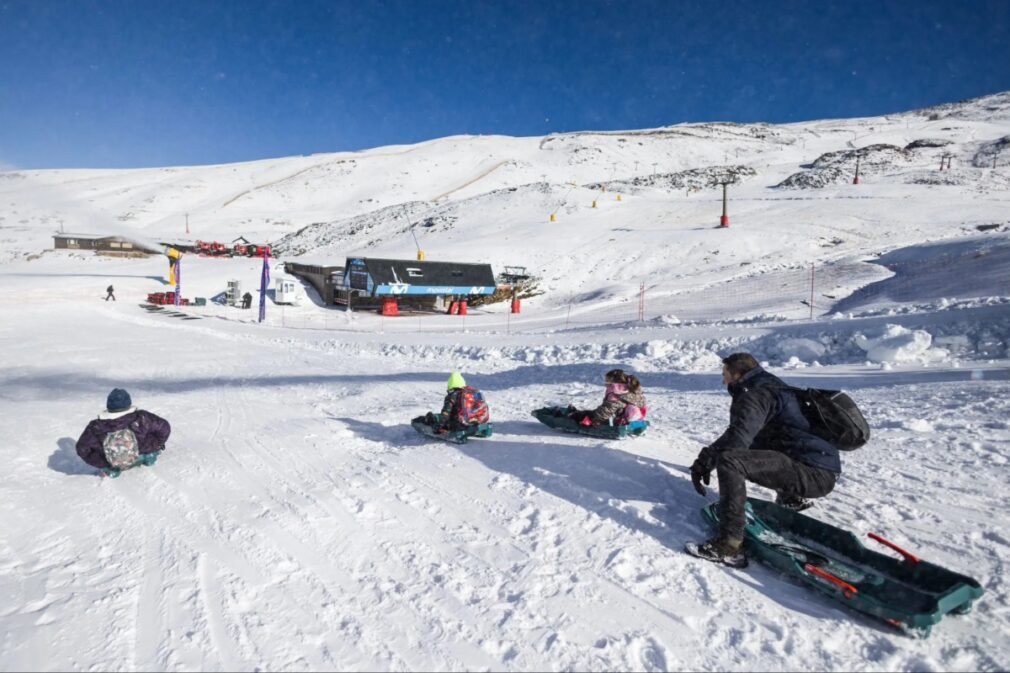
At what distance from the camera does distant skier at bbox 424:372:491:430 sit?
759 centimetres

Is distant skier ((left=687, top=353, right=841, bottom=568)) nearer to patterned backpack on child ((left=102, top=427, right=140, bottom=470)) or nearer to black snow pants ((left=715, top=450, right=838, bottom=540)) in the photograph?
black snow pants ((left=715, top=450, right=838, bottom=540))

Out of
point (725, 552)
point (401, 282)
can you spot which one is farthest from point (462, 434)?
point (401, 282)

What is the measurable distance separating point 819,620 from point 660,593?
3.29ft

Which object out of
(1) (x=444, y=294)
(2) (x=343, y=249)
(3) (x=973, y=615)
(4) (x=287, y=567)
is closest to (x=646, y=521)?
(3) (x=973, y=615)

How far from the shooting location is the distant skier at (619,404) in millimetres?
7281

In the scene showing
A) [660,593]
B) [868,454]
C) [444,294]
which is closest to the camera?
[660,593]

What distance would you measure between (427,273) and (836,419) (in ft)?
100

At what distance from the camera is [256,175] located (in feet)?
322

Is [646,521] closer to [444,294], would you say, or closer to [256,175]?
[444,294]

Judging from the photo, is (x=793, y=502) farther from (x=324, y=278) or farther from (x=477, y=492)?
(x=324, y=278)

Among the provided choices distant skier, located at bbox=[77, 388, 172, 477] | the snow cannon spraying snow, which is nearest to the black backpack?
distant skier, located at bbox=[77, 388, 172, 477]

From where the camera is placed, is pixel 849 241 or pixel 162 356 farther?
pixel 849 241

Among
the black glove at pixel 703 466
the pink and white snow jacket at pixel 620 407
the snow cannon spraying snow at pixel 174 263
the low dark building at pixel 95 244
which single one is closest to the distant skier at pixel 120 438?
the pink and white snow jacket at pixel 620 407

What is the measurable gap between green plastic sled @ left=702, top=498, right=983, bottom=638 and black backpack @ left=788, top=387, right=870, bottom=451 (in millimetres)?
685
